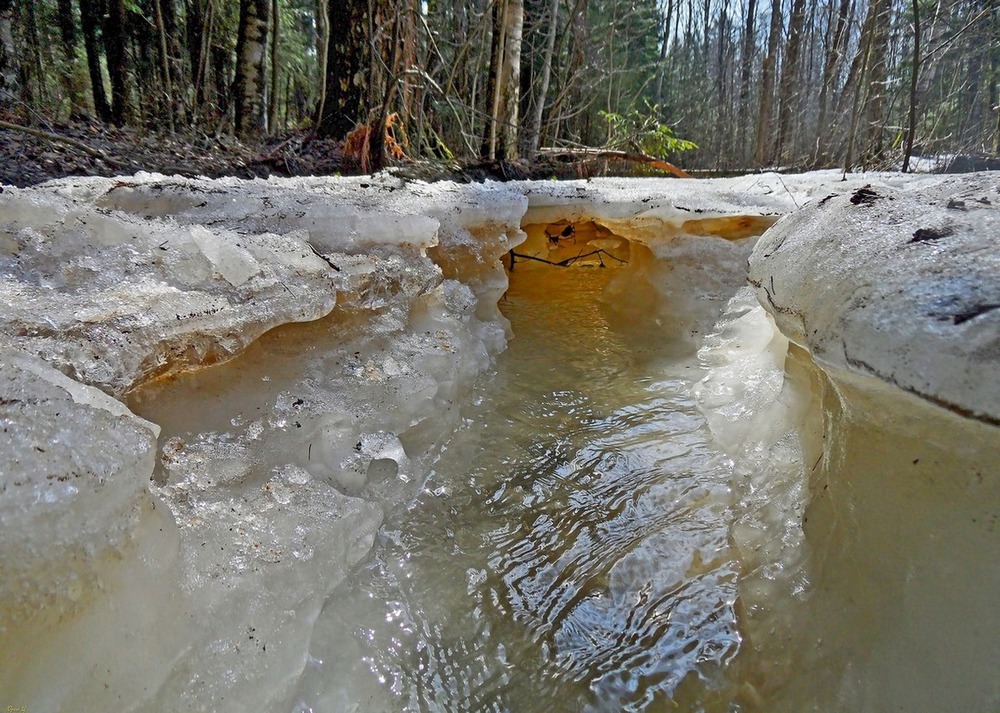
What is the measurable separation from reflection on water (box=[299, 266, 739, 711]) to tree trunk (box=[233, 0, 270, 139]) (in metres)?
5.80

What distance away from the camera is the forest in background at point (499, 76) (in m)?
4.42

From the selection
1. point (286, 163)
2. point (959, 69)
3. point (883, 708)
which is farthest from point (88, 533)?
point (959, 69)

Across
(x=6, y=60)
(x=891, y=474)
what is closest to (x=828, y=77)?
(x=891, y=474)

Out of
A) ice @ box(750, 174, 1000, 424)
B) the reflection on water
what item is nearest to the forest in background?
the reflection on water

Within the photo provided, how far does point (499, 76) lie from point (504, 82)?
0.28 meters

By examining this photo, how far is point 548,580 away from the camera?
4.91 feet

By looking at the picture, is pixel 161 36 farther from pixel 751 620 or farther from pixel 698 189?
pixel 751 620

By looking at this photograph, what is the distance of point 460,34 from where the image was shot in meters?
7.25

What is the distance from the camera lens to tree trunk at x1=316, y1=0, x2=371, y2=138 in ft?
13.8

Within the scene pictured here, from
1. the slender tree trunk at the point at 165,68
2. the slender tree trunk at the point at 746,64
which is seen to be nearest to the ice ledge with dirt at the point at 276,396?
the slender tree trunk at the point at 165,68

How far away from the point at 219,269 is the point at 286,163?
297 cm

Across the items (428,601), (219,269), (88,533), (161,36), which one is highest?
(161,36)

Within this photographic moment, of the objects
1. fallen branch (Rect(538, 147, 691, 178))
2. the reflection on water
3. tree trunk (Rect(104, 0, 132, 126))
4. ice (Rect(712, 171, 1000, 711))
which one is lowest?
the reflection on water

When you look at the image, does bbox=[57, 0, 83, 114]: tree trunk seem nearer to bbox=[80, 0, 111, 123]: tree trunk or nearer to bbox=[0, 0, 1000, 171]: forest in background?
bbox=[0, 0, 1000, 171]: forest in background
